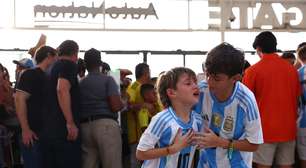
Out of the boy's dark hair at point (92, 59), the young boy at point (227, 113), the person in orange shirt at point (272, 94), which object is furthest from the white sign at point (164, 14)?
the young boy at point (227, 113)

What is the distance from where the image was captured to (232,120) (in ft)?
9.51

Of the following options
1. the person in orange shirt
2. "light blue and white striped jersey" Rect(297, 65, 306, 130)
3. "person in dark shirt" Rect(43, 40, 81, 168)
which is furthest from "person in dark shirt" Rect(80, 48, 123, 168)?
"light blue and white striped jersey" Rect(297, 65, 306, 130)

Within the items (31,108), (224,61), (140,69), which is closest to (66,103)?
(31,108)

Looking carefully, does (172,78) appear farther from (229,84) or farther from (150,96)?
(150,96)

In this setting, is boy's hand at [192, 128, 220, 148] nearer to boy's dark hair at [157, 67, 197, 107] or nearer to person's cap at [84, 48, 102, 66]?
boy's dark hair at [157, 67, 197, 107]

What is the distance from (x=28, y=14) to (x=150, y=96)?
387cm

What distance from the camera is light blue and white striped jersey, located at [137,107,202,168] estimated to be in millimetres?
2842

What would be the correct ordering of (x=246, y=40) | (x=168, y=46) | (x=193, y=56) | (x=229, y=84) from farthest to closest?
(x=246, y=40) < (x=168, y=46) < (x=193, y=56) < (x=229, y=84)

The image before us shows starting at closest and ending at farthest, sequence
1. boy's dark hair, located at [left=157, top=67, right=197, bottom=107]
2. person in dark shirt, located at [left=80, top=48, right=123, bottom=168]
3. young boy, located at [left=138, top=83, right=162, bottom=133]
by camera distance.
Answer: boy's dark hair, located at [left=157, top=67, right=197, bottom=107], person in dark shirt, located at [left=80, top=48, right=123, bottom=168], young boy, located at [left=138, top=83, right=162, bottom=133]

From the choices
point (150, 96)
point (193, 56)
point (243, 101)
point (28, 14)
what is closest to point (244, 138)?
point (243, 101)

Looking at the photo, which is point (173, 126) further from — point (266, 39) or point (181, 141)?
point (266, 39)

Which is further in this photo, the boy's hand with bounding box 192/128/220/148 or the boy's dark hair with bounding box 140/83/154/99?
the boy's dark hair with bounding box 140/83/154/99

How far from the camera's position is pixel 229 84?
283cm

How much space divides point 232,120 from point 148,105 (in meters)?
3.81
